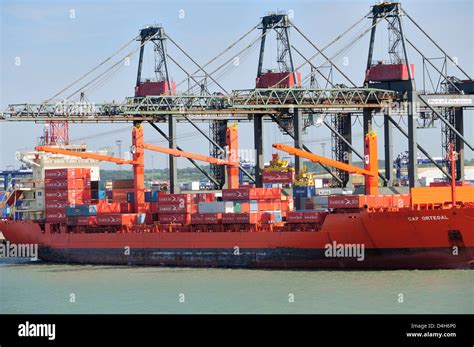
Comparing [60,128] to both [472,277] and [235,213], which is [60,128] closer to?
[235,213]

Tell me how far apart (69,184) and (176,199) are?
6.04 m

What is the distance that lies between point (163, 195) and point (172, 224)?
1.51 m

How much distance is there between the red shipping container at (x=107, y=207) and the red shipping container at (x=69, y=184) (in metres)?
1.48

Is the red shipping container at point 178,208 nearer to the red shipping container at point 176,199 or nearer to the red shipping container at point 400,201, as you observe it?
the red shipping container at point 176,199

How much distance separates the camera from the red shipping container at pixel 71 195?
167ft

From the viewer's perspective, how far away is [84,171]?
5169 centimetres

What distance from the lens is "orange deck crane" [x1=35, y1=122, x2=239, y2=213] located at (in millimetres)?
50250

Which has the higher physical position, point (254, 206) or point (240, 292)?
point (254, 206)

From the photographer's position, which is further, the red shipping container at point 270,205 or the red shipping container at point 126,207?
the red shipping container at point 126,207

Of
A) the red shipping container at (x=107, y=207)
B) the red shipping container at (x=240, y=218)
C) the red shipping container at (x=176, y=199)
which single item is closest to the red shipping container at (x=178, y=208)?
the red shipping container at (x=176, y=199)

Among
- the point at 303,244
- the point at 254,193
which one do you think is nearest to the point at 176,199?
the point at 254,193

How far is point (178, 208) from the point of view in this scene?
48.1m

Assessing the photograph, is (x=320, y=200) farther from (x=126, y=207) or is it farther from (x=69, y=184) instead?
(x=69, y=184)
